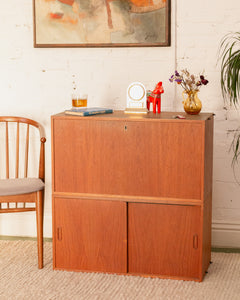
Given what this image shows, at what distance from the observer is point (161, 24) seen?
359 cm

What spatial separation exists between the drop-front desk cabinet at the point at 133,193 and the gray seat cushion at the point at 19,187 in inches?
4.7

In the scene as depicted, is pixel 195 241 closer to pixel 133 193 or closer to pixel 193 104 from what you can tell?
pixel 133 193

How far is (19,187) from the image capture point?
10.8 feet

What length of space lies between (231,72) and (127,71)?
Answer: 2.21 ft

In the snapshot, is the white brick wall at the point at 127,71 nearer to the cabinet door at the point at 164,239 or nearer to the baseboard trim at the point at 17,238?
the baseboard trim at the point at 17,238

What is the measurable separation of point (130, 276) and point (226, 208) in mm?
863

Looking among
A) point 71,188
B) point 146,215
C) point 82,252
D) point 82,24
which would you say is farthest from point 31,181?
point 82,24

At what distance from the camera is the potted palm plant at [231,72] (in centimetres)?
335

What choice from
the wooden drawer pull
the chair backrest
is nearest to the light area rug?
the wooden drawer pull

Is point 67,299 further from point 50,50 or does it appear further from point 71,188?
point 50,50

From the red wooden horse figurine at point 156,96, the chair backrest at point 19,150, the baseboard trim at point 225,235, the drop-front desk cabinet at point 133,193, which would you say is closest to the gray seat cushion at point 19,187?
the drop-front desk cabinet at point 133,193

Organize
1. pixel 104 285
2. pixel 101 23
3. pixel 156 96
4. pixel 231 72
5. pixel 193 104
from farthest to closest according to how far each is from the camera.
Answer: pixel 101 23
pixel 231 72
pixel 156 96
pixel 193 104
pixel 104 285

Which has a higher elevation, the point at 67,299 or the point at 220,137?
the point at 220,137

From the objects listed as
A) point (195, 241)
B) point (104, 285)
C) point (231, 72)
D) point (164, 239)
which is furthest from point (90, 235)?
point (231, 72)
